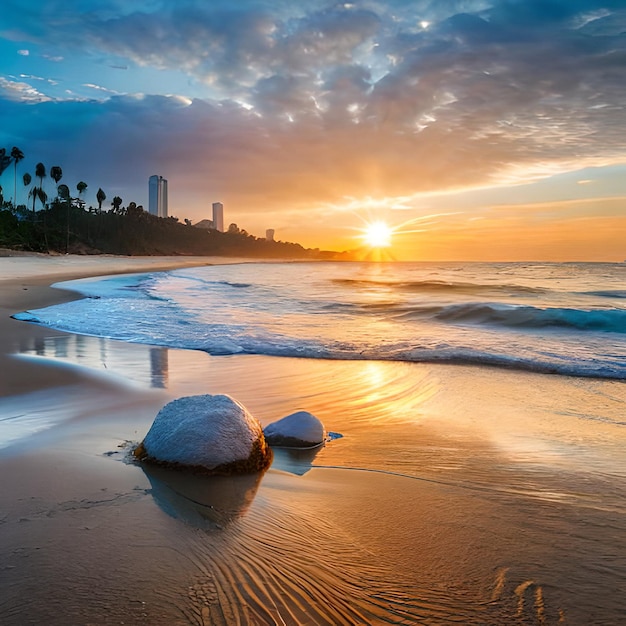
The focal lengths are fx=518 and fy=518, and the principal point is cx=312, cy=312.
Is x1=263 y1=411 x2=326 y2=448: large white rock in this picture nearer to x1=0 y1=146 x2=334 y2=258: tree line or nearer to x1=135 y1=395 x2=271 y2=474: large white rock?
x1=135 y1=395 x2=271 y2=474: large white rock

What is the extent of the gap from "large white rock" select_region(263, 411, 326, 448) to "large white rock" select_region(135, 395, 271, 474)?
1.03 ft

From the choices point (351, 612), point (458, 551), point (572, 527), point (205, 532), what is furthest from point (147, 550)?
point (572, 527)

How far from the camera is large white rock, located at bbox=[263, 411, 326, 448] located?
4.31 meters

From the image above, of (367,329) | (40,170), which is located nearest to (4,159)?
(40,170)

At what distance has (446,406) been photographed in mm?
5762

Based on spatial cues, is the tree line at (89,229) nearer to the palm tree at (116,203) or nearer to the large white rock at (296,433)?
the palm tree at (116,203)

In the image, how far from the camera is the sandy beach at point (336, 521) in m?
2.17

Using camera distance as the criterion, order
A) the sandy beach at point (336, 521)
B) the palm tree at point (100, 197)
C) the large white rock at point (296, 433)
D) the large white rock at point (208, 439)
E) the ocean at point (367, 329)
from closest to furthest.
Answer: the sandy beach at point (336, 521), the large white rock at point (208, 439), the large white rock at point (296, 433), the ocean at point (367, 329), the palm tree at point (100, 197)

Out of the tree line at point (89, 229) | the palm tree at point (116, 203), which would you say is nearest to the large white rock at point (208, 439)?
the tree line at point (89, 229)

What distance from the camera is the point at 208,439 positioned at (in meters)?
3.73

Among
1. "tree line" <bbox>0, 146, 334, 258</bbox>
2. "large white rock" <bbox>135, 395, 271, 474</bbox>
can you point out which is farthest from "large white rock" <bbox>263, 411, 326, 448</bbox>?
"tree line" <bbox>0, 146, 334, 258</bbox>

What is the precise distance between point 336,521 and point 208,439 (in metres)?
1.22

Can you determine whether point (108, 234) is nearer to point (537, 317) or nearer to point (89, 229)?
point (89, 229)

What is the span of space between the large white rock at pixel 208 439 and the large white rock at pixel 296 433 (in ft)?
1.03
